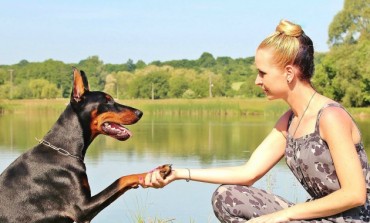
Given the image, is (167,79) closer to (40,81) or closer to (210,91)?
(210,91)

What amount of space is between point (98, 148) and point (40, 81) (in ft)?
155

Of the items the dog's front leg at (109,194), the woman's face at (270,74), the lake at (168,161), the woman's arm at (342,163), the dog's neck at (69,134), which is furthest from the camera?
the lake at (168,161)

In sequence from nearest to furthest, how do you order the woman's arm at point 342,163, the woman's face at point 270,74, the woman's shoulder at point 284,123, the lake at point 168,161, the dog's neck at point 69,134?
1. the woman's arm at point 342,163
2. the woman's face at point 270,74
3. the woman's shoulder at point 284,123
4. the dog's neck at point 69,134
5. the lake at point 168,161

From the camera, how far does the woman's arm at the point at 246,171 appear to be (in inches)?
133

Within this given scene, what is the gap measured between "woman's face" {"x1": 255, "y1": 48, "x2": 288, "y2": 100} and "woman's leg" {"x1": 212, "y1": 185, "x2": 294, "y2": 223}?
51 centimetres

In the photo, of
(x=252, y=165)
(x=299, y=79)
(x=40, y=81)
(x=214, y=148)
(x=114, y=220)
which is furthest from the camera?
(x=40, y=81)

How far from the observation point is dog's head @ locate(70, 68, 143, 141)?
12.9ft

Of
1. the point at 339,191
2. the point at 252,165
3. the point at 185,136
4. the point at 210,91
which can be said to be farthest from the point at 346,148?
the point at 210,91

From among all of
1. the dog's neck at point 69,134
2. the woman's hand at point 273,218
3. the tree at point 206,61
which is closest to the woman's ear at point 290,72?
the woman's hand at point 273,218

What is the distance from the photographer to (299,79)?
119 inches

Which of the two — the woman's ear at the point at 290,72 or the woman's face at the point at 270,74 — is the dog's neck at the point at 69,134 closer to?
the woman's face at the point at 270,74

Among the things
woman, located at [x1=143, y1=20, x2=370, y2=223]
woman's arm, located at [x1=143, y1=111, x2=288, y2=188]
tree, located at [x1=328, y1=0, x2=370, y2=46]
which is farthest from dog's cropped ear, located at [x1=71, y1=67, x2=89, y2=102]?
tree, located at [x1=328, y1=0, x2=370, y2=46]

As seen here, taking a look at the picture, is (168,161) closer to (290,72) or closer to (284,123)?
(284,123)

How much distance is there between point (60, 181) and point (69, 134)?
0.98 feet
